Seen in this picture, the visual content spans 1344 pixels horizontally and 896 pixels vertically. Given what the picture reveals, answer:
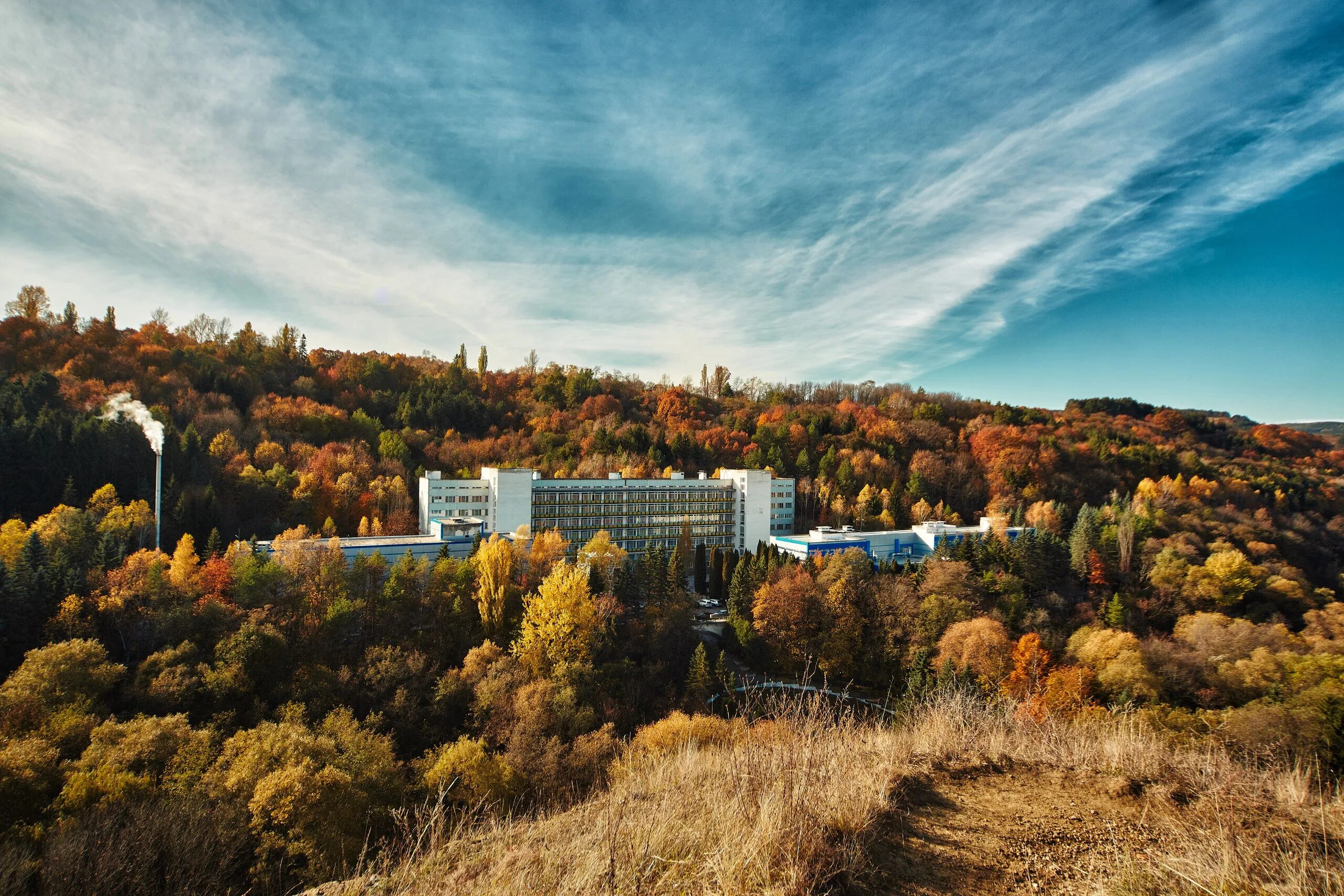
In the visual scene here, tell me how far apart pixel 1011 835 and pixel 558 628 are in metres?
16.8

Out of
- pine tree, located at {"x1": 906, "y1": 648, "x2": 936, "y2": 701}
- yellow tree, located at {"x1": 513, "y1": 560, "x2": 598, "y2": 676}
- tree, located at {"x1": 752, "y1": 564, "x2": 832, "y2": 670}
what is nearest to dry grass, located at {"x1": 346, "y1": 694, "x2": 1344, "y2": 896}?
pine tree, located at {"x1": 906, "y1": 648, "x2": 936, "y2": 701}

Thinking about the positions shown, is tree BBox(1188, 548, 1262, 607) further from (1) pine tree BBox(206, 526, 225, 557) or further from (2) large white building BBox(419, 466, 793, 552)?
(1) pine tree BBox(206, 526, 225, 557)

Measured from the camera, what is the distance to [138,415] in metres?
30.8

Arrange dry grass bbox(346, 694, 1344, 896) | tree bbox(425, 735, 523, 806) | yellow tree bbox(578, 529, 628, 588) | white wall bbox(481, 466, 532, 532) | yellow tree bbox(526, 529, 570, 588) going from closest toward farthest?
dry grass bbox(346, 694, 1344, 896), tree bbox(425, 735, 523, 806), yellow tree bbox(526, 529, 570, 588), yellow tree bbox(578, 529, 628, 588), white wall bbox(481, 466, 532, 532)

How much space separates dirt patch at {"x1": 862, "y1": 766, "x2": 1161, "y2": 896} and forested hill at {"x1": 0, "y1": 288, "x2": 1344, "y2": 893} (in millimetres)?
3246

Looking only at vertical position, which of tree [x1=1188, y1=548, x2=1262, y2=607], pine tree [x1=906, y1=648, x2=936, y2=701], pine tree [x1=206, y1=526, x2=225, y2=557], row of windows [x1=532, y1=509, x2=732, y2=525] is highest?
row of windows [x1=532, y1=509, x2=732, y2=525]

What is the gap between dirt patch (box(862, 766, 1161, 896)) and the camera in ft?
11.2

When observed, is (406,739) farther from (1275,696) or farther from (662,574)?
(1275,696)

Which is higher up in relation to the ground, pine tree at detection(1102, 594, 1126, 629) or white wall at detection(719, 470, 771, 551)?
white wall at detection(719, 470, 771, 551)

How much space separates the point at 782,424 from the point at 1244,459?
1838 inches

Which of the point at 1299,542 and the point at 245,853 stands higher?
the point at 1299,542

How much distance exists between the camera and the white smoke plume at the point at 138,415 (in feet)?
89.0

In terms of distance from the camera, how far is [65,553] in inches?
749

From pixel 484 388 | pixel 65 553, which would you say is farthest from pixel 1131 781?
pixel 484 388
